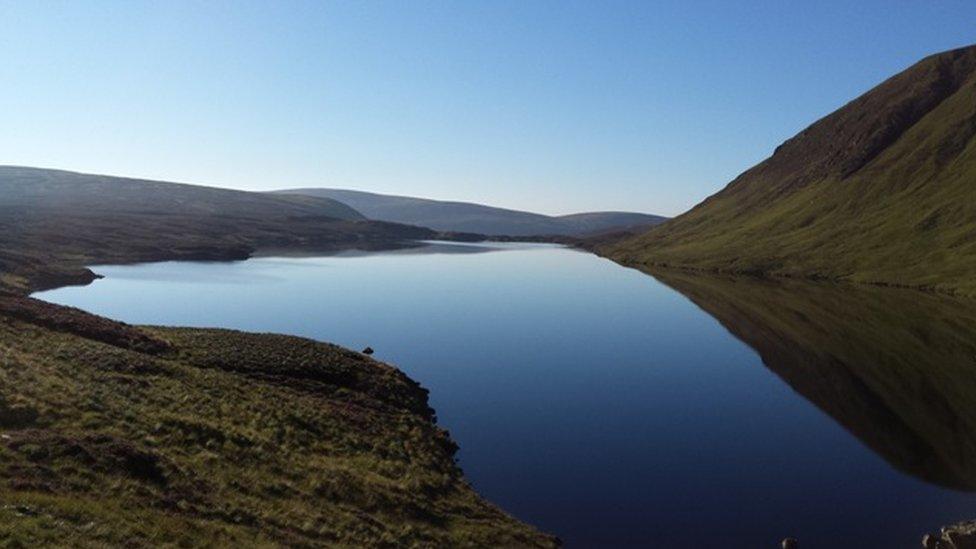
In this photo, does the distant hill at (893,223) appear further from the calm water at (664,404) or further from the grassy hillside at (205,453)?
the grassy hillside at (205,453)

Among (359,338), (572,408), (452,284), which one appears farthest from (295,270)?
(572,408)

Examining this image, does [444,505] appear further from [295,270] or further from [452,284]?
[295,270]

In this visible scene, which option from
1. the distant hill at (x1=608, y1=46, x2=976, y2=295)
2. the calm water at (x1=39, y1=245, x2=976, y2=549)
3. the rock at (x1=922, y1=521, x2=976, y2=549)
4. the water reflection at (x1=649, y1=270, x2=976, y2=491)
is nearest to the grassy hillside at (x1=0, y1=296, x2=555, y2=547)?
the calm water at (x1=39, y1=245, x2=976, y2=549)

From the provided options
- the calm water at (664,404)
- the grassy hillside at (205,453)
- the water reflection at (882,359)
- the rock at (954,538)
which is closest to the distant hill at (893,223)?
the water reflection at (882,359)

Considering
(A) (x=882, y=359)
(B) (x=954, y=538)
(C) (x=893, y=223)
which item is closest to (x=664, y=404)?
(B) (x=954, y=538)

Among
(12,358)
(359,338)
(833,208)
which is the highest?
(833,208)

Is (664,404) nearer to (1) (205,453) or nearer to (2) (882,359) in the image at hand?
(2) (882,359)
